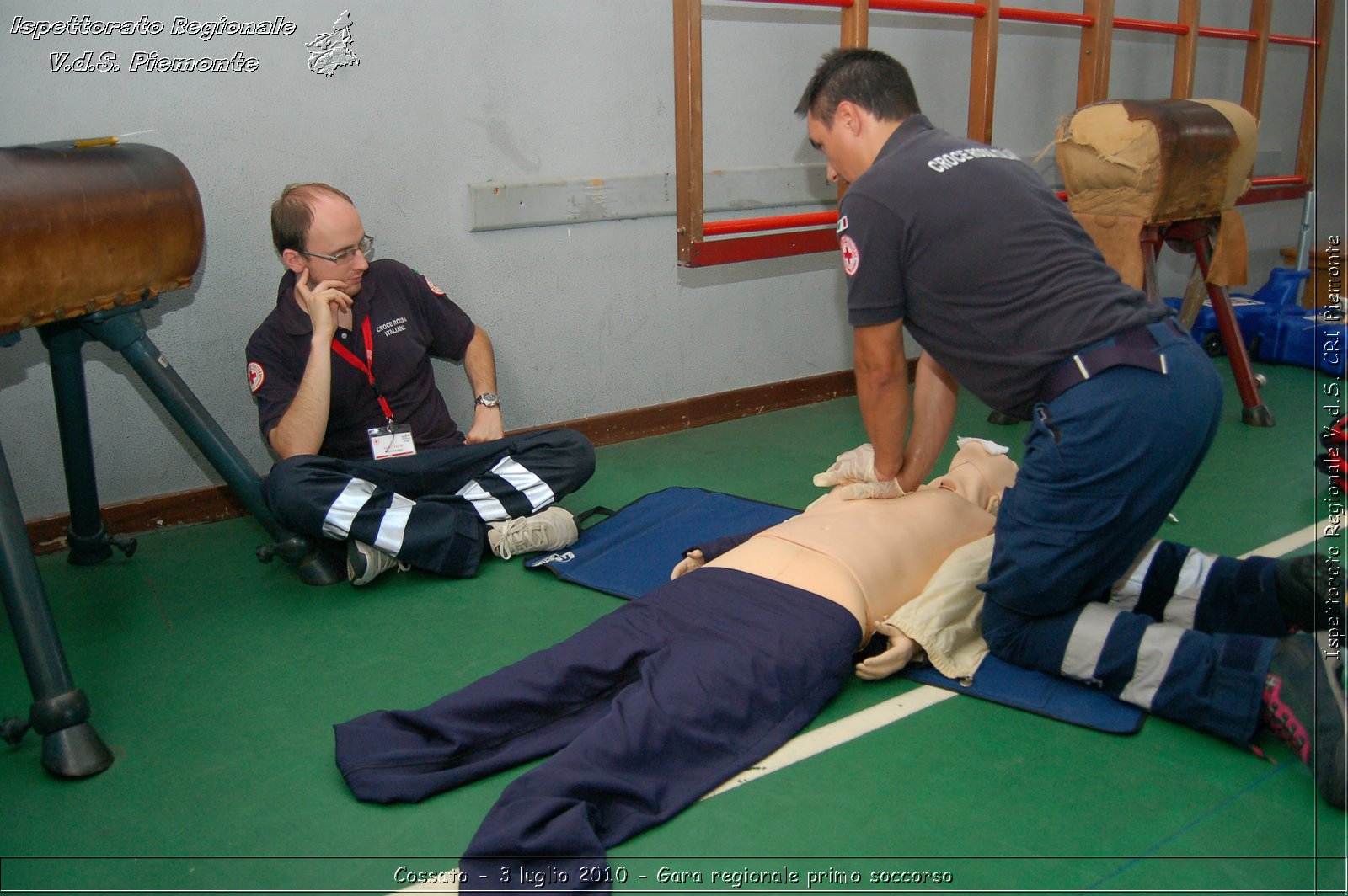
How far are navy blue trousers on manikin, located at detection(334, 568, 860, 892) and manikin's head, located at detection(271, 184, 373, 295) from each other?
4.40 feet

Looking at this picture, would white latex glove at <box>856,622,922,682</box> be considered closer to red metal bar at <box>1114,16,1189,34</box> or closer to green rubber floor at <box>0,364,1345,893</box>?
green rubber floor at <box>0,364,1345,893</box>

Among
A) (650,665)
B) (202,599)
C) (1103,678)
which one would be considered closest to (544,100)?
(202,599)

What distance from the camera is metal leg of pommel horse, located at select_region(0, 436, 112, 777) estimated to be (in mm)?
1872

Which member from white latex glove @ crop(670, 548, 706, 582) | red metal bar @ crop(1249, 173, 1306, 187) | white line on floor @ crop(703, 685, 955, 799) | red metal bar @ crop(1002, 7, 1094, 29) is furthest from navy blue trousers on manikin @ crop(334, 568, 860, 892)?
red metal bar @ crop(1249, 173, 1306, 187)

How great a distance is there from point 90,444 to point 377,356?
78 centimetres

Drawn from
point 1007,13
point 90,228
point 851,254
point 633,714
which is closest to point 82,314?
point 90,228

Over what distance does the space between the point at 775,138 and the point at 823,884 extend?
314cm

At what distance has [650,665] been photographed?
1.82m

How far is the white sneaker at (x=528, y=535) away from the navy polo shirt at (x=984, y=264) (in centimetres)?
118

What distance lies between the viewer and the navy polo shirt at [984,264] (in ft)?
6.19

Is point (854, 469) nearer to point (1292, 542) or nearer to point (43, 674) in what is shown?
point (1292, 542)

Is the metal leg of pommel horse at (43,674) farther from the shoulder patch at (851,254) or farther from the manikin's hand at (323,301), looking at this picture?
the shoulder patch at (851,254)

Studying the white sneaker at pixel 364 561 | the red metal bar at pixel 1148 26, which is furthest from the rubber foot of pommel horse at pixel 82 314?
the red metal bar at pixel 1148 26

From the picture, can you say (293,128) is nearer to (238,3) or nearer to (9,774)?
(238,3)
